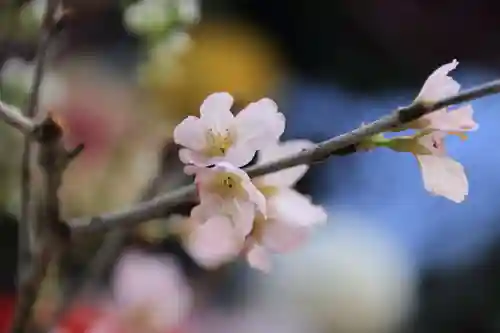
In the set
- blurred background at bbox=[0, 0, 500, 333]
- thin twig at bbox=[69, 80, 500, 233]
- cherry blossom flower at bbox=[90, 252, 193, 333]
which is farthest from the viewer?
blurred background at bbox=[0, 0, 500, 333]

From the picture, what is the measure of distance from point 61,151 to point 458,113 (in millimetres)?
101

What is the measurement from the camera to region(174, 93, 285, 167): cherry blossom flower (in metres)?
0.23

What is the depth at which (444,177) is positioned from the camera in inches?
8.9

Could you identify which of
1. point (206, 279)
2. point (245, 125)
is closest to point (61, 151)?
point (245, 125)

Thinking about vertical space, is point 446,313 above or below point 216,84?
below

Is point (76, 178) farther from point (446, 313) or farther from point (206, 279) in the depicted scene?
point (446, 313)

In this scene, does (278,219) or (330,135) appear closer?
(278,219)

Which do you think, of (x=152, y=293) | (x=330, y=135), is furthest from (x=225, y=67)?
(x=152, y=293)

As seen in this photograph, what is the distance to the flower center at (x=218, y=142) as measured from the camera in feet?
0.75

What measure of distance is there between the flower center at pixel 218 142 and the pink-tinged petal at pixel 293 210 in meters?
0.03

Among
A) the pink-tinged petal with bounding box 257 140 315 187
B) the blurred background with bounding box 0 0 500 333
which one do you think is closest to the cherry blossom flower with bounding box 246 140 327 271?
the pink-tinged petal with bounding box 257 140 315 187

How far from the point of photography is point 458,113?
0.72ft

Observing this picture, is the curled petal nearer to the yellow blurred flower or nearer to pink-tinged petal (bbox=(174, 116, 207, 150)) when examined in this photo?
pink-tinged petal (bbox=(174, 116, 207, 150))

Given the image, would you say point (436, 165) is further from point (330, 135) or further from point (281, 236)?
point (330, 135)
